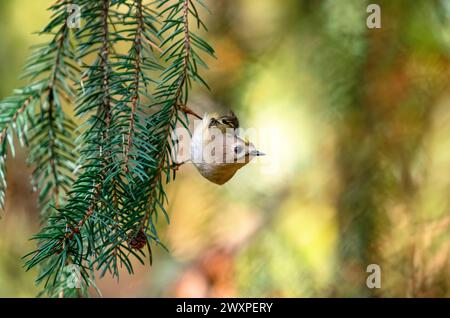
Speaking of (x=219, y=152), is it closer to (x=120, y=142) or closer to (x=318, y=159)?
(x=120, y=142)

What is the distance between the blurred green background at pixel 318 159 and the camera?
47.8 inches

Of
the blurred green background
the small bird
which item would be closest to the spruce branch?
the small bird

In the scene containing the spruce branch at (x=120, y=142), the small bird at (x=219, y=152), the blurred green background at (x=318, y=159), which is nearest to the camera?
the spruce branch at (x=120, y=142)

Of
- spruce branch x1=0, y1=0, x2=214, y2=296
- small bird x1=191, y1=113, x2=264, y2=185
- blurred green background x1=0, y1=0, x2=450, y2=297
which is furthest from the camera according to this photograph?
blurred green background x1=0, y1=0, x2=450, y2=297

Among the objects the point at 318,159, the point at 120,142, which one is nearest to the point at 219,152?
the point at 120,142

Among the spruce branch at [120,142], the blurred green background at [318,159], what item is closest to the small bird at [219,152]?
the spruce branch at [120,142]

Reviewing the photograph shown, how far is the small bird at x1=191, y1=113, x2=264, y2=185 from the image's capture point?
73 cm

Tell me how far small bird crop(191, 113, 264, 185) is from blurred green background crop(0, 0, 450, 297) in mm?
359

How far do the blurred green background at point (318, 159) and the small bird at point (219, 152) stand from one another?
0.36m

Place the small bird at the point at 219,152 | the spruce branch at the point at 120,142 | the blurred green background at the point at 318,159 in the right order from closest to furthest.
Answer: the spruce branch at the point at 120,142
the small bird at the point at 219,152
the blurred green background at the point at 318,159

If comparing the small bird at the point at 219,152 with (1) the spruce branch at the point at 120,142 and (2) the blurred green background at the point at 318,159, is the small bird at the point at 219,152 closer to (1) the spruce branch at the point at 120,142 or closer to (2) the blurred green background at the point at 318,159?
(1) the spruce branch at the point at 120,142

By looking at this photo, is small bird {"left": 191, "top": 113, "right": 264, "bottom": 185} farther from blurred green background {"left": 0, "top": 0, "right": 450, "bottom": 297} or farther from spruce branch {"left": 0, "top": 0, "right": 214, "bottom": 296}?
blurred green background {"left": 0, "top": 0, "right": 450, "bottom": 297}

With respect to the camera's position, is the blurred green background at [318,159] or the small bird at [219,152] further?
the blurred green background at [318,159]
